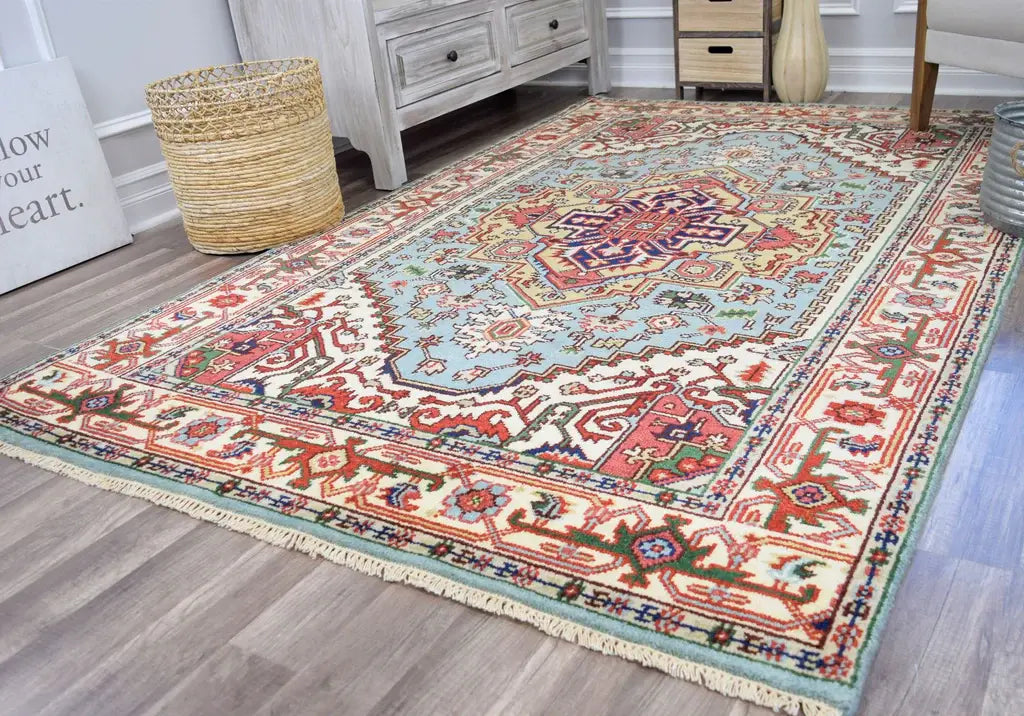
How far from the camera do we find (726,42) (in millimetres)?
3664

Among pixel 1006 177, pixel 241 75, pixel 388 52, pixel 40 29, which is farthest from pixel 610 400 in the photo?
pixel 40 29

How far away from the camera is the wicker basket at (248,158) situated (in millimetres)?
2529

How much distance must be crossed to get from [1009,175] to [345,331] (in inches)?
62.5

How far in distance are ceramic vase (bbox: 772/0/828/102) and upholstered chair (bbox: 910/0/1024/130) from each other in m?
0.55

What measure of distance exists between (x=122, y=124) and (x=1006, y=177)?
2.57 metres

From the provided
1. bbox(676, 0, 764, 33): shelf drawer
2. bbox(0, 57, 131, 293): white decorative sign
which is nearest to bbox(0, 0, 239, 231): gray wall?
bbox(0, 57, 131, 293): white decorative sign

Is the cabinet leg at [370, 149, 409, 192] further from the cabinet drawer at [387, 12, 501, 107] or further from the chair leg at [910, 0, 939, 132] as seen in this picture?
the chair leg at [910, 0, 939, 132]

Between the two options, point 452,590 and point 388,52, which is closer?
point 452,590

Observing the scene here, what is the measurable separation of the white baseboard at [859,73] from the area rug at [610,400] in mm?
763

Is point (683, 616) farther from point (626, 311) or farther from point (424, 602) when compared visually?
point (626, 311)

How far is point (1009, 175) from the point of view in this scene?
84.1 inches

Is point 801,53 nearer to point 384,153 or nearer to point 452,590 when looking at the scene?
point 384,153

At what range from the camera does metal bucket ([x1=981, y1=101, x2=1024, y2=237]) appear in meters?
2.08

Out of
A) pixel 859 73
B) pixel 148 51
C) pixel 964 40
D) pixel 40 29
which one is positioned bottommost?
pixel 859 73
